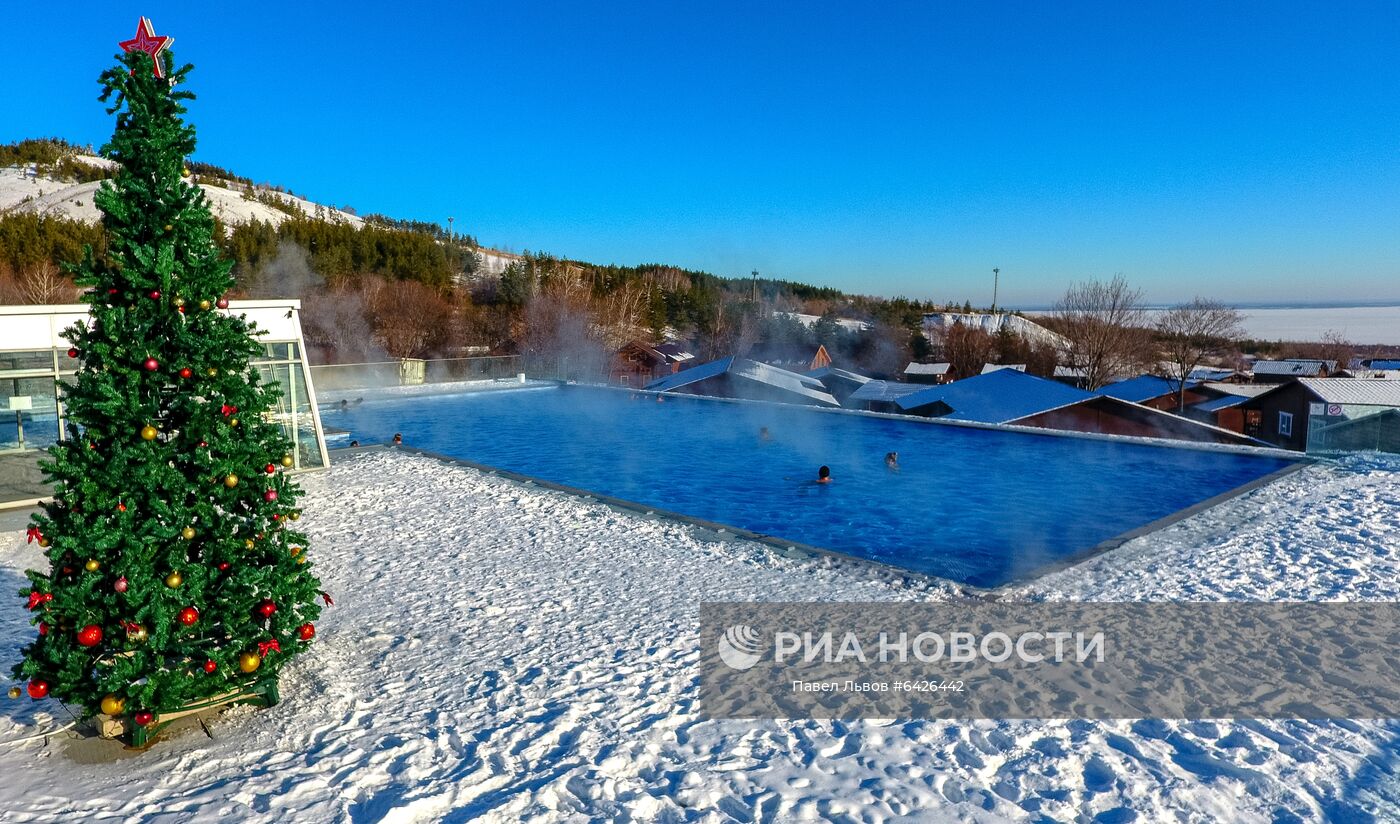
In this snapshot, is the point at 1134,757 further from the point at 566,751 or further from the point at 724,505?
the point at 724,505

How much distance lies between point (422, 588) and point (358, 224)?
321 ft

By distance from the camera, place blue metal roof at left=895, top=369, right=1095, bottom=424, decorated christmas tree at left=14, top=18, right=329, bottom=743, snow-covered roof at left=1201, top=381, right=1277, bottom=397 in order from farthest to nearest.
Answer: snow-covered roof at left=1201, top=381, right=1277, bottom=397, blue metal roof at left=895, top=369, right=1095, bottom=424, decorated christmas tree at left=14, top=18, right=329, bottom=743

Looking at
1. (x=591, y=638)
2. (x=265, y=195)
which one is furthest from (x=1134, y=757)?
(x=265, y=195)

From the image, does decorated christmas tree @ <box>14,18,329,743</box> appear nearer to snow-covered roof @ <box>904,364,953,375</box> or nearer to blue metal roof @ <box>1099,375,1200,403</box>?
blue metal roof @ <box>1099,375,1200,403</box>

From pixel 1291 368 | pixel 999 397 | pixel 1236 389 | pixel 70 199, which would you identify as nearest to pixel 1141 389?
pixel 1236 389

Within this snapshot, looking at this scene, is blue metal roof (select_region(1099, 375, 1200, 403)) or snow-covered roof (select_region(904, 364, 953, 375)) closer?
blue metal roof (select_region(1099, 375, 1200, 403))

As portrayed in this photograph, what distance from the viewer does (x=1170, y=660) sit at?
15.3 ft

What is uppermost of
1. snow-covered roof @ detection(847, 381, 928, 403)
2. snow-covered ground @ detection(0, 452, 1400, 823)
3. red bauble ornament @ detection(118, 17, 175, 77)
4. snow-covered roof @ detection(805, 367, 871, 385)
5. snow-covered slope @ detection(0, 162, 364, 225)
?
snow-covered slope @ detection(0, 162, 364, 225)

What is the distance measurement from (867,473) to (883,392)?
16.9m

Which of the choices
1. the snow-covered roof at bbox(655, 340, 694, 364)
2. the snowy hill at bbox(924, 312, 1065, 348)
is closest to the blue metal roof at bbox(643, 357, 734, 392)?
A: the snow-covered roof at bbox(655, 340, 694, 364)

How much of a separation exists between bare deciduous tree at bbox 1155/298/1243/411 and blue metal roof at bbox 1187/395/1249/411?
251 inches

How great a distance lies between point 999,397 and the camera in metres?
21.8

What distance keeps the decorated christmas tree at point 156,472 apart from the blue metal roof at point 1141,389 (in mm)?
36357

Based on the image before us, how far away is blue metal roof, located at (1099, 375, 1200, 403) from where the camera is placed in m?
34.6
